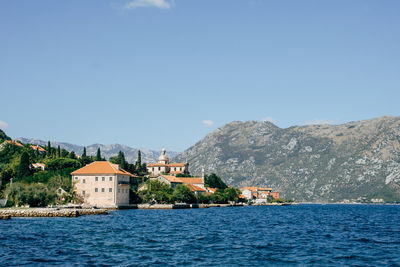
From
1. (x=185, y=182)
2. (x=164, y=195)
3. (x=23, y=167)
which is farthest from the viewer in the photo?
(x=185, y=182)

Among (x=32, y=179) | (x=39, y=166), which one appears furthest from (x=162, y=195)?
(x=39, y=166)

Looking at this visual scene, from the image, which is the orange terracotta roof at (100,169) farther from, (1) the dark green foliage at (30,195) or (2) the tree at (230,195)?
(2) the tree at (230,195)

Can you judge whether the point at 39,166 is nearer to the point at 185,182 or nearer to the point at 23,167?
the point at 23,167

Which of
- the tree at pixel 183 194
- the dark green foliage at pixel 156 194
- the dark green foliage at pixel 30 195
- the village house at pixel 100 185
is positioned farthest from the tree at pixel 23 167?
the tree at pixel 183 194

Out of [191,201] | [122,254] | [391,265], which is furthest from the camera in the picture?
[191,201]

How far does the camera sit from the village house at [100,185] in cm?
11631

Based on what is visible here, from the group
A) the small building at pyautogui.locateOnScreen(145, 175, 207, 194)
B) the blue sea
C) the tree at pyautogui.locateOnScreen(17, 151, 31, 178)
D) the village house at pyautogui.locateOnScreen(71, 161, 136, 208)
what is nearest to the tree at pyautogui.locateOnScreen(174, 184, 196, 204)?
the small building at pyautogui.locateOnScreen(145, 175, 207, 194)

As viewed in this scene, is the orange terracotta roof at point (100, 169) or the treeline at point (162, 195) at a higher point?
the orange terracotta roof at point (100, 169)

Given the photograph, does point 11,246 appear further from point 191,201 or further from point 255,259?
point 191,201

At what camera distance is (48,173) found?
404 feet

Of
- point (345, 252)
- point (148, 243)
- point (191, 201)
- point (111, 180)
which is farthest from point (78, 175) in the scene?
point (345, 252)

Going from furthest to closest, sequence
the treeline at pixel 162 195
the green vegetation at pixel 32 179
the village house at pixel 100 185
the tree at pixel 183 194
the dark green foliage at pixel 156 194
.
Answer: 1. the tree at pixel 183 194
2. the dark green foliage at pixel 156 194
3. the treeline at pixel 162 195
4. the village house at pixel 100 185
5. the green vegetation at pixel 32 179

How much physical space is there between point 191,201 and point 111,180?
134 ft

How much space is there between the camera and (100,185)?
11706cm
